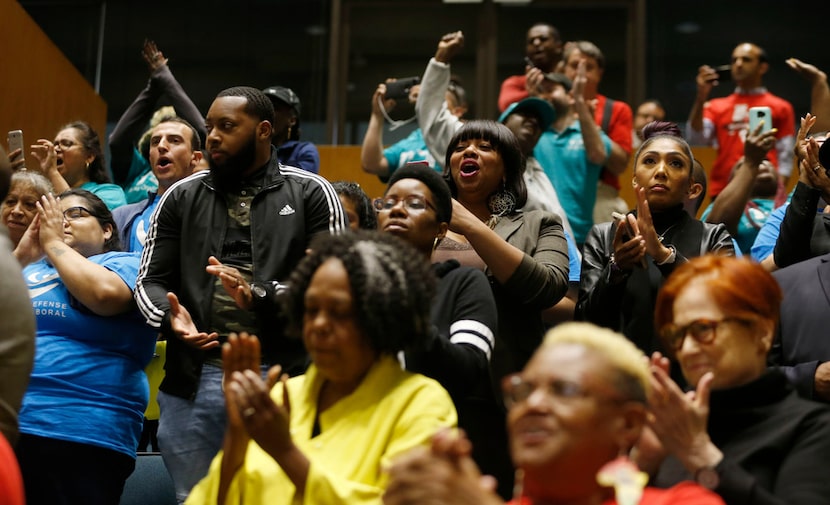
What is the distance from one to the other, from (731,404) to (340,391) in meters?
0.92

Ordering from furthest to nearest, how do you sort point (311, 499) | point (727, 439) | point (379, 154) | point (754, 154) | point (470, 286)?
point (379, 154)
point (754, 154)
point (470, 286)
point (727, 439)
point (311, 499)

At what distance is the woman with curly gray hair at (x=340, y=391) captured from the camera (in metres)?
2.57

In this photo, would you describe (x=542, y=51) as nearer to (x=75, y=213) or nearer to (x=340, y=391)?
(x=75, y=213)

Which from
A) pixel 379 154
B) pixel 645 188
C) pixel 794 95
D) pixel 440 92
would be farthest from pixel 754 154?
pixel 794 95

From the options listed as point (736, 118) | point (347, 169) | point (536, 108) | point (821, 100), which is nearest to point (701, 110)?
point (736, 118)

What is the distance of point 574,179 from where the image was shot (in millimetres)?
6016

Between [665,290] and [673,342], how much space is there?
141 millimetres

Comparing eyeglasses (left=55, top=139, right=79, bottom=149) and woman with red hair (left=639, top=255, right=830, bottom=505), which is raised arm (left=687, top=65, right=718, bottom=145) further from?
woman with red hair (left=639, top=255, right=830, bottom=505)

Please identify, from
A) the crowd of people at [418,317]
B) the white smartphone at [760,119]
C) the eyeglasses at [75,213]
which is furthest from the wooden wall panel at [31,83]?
the white smartphone at [760,119]

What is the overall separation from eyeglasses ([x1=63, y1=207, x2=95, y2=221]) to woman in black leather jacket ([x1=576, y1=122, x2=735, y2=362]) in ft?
6.27

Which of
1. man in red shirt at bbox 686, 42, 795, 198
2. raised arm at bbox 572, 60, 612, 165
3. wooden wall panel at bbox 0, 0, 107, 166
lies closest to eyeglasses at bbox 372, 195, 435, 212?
raised arm at bbox 572, 60, 612, 165

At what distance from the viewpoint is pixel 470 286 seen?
11.4 ft

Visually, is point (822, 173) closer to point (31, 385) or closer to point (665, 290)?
point (665, 290)

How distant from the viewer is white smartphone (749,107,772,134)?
523 cm
